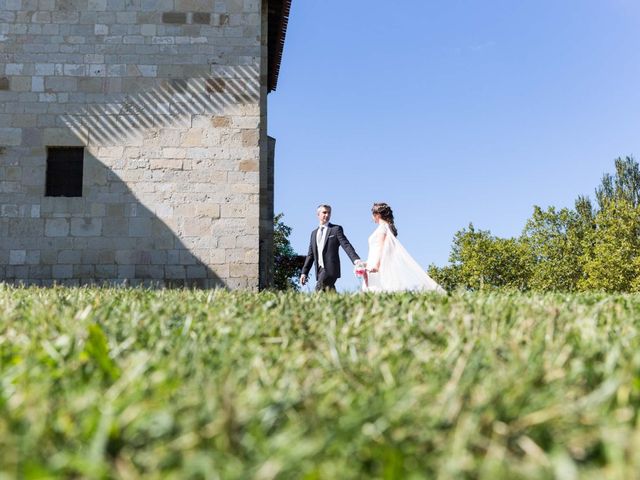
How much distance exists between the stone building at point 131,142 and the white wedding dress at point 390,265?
2023 mm

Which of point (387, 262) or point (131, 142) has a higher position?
point (131, 142)

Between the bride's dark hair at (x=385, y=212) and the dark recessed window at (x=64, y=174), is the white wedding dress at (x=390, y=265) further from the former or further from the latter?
the dark recessed window at (x=64, y=174)

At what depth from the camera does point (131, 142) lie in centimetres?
1129

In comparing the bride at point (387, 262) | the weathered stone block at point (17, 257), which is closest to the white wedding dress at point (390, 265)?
the bride at point (387, 262)

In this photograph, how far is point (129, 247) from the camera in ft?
36.3

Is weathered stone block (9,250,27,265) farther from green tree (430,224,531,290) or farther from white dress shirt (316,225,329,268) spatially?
green tree (430,224,531,290)

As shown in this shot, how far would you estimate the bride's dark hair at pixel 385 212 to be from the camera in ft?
34.3

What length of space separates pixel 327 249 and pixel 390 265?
3.77ft

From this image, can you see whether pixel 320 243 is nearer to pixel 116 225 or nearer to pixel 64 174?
pixel 116 225

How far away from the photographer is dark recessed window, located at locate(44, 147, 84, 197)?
11.3m

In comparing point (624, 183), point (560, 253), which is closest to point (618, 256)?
point (560, 253)

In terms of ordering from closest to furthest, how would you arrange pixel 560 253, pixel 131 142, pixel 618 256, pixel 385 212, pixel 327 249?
pixel 385 212 → pixel 327 249 → pixel 131 142 → pixel 618 256 → pixel 560 253

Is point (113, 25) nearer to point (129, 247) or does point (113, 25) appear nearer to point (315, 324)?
point (129, 247)

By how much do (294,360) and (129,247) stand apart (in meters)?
A: 9.74
